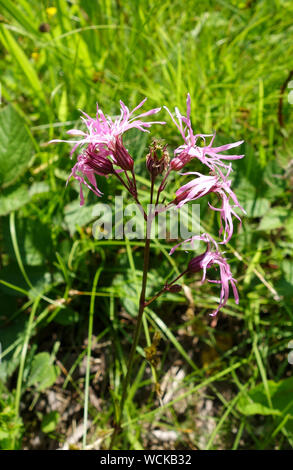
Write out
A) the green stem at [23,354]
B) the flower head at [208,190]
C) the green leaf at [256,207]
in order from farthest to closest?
the green leaf at [256,207], the green stem at [23,354], the flower head at [208,190]

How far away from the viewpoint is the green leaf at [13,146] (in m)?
1.62

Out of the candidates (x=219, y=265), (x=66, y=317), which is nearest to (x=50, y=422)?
(x=66, y=317)

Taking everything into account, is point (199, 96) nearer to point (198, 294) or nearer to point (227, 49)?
point (227, 49)

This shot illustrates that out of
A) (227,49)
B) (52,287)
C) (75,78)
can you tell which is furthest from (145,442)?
(227,49)

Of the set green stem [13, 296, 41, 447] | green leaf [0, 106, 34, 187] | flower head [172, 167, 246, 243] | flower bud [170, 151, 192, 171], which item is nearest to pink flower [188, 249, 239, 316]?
flower head [172, 167, 246, 243]

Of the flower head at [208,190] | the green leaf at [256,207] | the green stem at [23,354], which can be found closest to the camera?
the flower head at [208,190]

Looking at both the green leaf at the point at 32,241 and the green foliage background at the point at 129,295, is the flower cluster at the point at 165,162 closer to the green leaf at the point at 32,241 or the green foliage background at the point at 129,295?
the green foliage background at the point at 129,295

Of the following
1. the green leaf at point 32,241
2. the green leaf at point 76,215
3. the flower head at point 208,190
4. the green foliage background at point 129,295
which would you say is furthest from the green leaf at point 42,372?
the flower head at point 208,190

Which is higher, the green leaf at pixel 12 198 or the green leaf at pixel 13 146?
the green leaf at pixel 13 146

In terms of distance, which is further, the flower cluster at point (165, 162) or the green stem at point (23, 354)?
the green stem at point (23, 354)

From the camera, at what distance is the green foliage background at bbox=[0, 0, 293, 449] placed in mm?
1566

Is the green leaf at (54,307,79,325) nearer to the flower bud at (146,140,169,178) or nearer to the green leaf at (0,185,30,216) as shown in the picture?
the green leaf at (0,185,30,216)

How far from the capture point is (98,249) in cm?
174
